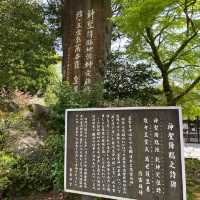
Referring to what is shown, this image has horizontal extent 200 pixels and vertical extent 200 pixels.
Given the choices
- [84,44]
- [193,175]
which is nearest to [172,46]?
[193,175]

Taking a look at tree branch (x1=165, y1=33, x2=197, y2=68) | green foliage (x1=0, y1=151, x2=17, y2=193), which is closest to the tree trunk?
tree branch (x1=165, y1=33, x2=197, y2=68)

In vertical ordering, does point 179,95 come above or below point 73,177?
above

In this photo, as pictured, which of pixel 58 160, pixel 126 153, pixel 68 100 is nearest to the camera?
pixel 126 153

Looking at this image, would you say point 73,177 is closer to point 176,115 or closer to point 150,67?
point 176,115

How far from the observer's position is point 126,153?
3.37 metres

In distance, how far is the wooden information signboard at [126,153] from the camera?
308 centimetres

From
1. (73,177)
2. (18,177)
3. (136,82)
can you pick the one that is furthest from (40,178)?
(136,82)

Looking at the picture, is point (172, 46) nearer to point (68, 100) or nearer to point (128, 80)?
point (128, 80)

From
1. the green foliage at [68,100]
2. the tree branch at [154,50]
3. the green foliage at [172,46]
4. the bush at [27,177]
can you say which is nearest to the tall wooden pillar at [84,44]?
the green foliage at [68,100]

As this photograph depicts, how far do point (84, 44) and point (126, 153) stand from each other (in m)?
3.36

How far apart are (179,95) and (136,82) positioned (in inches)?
52.3

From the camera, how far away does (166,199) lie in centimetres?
306

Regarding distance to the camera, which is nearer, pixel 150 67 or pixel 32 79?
pixel 150 67

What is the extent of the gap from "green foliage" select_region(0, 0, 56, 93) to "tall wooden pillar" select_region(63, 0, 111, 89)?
13.4ft
